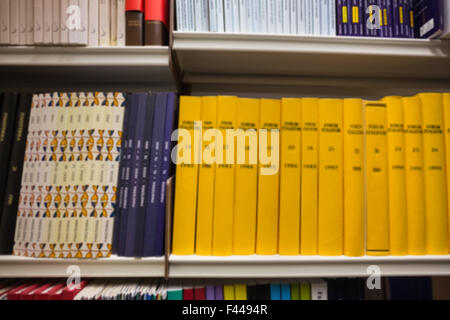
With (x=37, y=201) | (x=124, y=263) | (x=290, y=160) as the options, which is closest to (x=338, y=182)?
(x=290, y=160)

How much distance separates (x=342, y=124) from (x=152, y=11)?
59 centimetres

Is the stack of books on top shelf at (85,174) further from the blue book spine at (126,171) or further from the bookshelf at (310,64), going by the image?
the bookshelf at (310,64)

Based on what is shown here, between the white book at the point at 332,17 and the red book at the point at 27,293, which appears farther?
the white book at the point at 332,17

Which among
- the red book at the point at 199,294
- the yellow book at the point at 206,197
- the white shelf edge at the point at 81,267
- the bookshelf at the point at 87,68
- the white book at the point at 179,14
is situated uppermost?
the white book at the point at 179,14

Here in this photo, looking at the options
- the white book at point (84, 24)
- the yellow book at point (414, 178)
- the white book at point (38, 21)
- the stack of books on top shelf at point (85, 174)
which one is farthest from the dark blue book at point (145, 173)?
the yellow book at point (414, 178)

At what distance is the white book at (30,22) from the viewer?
2.31ft

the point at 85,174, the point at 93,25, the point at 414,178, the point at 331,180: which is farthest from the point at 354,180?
the point at 93,25

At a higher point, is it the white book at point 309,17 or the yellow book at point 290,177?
the white book at point 309,17

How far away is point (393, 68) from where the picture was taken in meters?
0.90

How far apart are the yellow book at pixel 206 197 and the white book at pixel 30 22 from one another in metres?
0.51

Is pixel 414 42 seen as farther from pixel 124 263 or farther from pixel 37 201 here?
pixel 37 201

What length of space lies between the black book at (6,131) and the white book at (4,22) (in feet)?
0.47

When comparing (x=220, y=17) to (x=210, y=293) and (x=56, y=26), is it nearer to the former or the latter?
(x=56, y=26)

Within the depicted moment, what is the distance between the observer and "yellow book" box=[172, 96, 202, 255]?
68 centimetres
